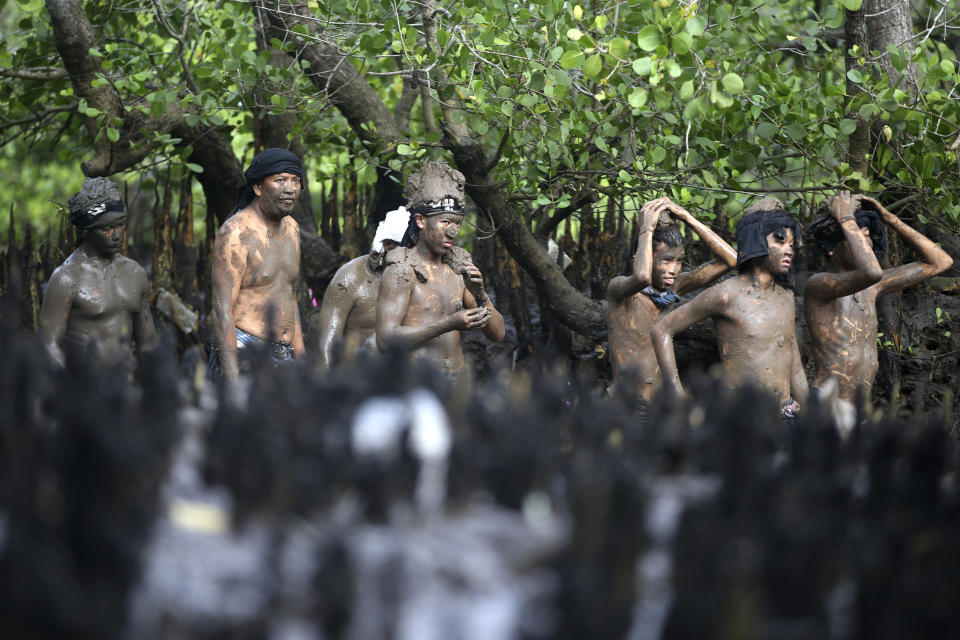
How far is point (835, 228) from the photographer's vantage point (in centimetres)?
Answer: 536

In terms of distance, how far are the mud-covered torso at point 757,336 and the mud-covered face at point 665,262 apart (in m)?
0.51

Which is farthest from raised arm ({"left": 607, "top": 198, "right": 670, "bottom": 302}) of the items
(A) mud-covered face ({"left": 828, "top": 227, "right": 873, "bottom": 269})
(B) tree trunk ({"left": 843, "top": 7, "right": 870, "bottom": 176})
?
(B) tree trunk ({"left": 843, "top": 7, "right": 870, "bottom": 176})

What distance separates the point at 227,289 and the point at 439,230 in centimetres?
109

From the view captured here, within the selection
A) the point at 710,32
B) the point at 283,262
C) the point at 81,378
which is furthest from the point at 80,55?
the point at 81,378

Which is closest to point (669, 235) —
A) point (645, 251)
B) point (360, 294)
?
point (645, 251)

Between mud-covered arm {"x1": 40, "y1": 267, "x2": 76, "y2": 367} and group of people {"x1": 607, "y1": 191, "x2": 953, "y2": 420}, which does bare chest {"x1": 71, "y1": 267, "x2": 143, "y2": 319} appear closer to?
mud-covered arm {"x1": 40, "y1": 267, "x2": 76, "y2": 367}

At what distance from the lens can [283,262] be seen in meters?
5.09

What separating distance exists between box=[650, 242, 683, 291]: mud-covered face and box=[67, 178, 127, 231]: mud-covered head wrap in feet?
9.44

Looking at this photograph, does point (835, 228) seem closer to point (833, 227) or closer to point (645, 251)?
point (833, 227)

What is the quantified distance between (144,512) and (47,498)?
0.82ft

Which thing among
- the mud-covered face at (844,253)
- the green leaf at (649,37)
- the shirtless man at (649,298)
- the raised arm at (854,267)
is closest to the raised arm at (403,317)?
the shirtless man at (649,298)

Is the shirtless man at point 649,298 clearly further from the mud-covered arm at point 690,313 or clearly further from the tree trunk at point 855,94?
the tree trunk at point 855,94

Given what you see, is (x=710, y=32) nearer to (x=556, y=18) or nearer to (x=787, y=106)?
(x=787, y=106)

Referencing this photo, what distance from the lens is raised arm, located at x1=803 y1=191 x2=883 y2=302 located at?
5.05 meters
